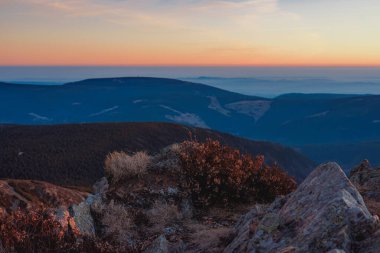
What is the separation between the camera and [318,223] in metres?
5.03

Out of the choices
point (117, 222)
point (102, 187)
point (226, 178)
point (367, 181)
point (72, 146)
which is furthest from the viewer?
point (72, 146)

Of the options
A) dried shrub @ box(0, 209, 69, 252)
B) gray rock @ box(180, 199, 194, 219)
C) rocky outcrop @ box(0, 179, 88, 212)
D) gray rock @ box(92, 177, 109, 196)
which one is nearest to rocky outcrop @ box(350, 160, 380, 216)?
gray rock @ box(180, 199, 194, 219)

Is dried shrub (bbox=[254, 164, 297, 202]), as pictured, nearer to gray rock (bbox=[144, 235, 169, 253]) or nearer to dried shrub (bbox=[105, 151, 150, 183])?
dried shrub (bbox=[105, 151, 150, 183])

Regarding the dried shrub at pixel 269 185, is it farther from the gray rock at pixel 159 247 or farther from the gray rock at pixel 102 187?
the gray rock at pixel 159 247

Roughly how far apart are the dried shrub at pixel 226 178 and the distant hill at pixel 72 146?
54.8m

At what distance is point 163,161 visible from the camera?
1188 cm

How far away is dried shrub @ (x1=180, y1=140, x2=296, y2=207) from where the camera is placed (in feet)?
35.7

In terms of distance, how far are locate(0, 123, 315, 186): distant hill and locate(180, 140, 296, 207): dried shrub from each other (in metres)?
54.8

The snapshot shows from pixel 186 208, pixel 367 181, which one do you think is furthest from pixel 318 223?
pixel 367 181

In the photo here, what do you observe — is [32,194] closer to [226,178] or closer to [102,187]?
[102,187]

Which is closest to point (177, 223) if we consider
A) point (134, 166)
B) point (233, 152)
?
point (134, 166)

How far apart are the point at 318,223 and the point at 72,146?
98.9 m

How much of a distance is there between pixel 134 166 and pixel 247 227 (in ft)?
17.1

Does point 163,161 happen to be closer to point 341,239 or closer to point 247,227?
point 247,227
